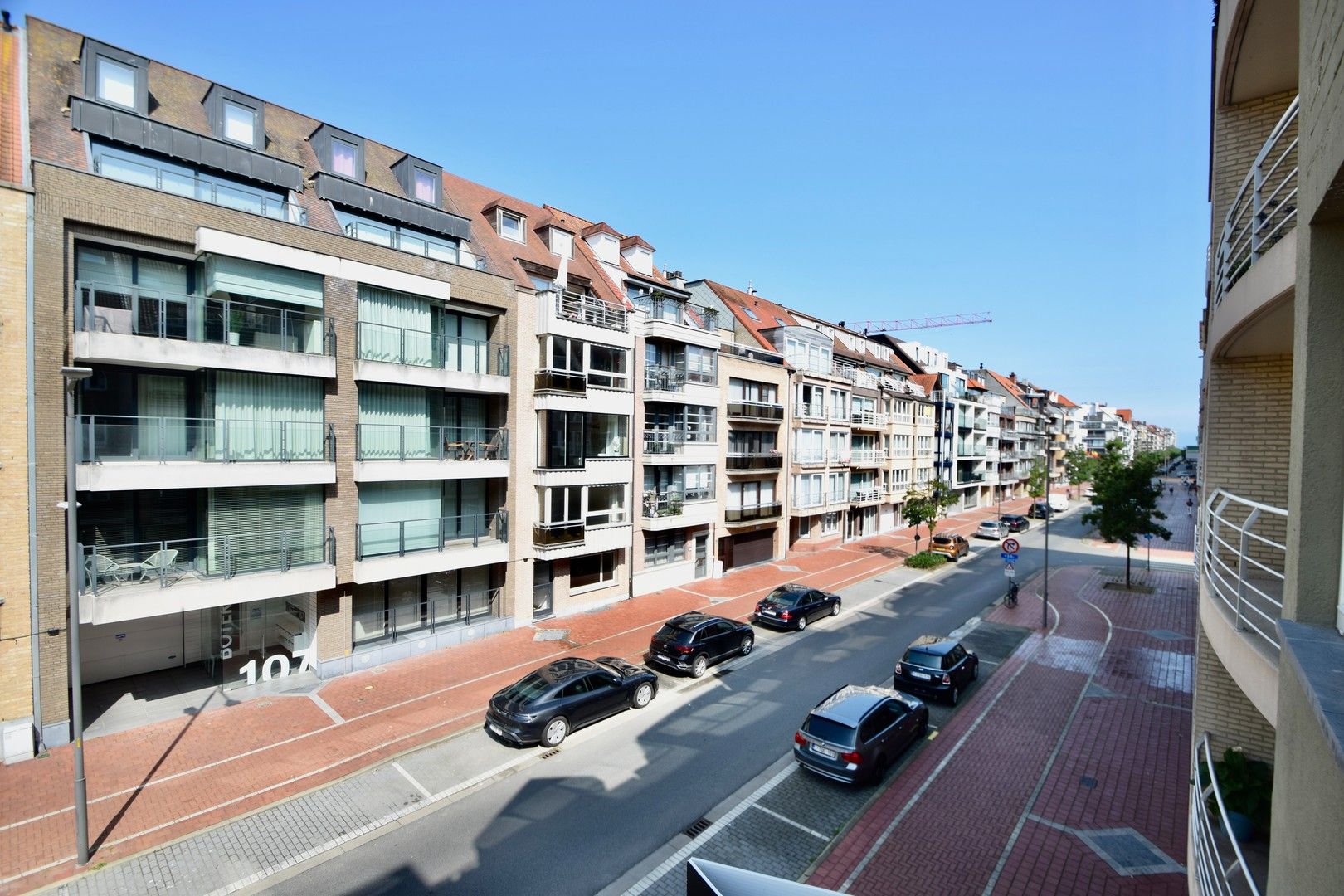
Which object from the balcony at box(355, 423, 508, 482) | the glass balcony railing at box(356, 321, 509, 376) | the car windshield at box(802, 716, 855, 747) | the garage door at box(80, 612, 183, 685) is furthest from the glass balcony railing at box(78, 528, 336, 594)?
the car windshield at box(802, 716, 855, 747)

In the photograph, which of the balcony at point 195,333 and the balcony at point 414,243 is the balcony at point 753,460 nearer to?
the balcony at point 414,243

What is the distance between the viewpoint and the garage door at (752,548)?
31312mm

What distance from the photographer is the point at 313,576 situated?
15930mm

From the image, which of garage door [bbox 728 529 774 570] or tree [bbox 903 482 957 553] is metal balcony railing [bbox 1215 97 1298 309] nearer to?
garage door [bbox 728 529 774 570]

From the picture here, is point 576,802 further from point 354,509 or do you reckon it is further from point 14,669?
point 14,669

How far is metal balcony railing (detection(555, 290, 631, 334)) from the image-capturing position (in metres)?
21.6

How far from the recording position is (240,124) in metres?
16.9

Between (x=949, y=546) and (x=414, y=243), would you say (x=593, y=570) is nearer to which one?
(x=414, y=243)

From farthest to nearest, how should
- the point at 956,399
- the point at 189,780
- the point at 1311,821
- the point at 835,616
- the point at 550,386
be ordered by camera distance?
the point at 956,399 < the point at 835,616 < the point at 550,386 < the point at 189,780 < the point at 1311,821

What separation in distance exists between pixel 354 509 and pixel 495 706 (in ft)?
24.2

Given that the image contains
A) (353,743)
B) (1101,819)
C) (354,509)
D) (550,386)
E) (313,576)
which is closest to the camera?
(1101,819)

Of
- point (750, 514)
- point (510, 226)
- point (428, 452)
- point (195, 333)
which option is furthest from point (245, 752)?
point (750, 514)

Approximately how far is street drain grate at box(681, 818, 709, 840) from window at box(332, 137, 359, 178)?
19.3 meters

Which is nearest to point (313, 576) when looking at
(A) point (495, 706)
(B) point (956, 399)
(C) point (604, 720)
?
(A) point (495, 706)
